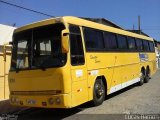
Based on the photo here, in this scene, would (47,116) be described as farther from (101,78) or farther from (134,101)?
(134,101)

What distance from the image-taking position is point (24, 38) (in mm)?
10422

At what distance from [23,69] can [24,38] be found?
1.10 m

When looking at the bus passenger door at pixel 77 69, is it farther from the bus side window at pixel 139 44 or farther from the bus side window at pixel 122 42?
the bus side window at pixel 139 44

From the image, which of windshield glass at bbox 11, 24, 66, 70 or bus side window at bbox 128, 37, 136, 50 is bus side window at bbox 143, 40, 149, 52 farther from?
windshield glass at bbox 11, 24, 66, 70

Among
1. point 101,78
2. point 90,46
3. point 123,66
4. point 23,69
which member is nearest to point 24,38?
point 23,69

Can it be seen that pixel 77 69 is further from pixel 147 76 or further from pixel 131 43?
A: pixel 147 76

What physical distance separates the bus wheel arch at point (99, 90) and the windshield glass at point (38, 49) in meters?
2.51

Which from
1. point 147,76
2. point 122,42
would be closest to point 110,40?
point 122,42

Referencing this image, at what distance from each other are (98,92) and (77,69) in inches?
79.6

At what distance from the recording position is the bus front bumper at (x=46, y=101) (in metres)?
9.16

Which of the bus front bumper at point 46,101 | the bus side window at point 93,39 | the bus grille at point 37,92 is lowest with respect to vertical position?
the bus front bumper at point 46,101

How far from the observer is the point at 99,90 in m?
11.7

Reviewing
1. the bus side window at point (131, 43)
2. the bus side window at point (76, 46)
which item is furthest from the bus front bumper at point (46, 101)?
the bus side window at point (131, 43)

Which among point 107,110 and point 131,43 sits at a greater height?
point 131,43
